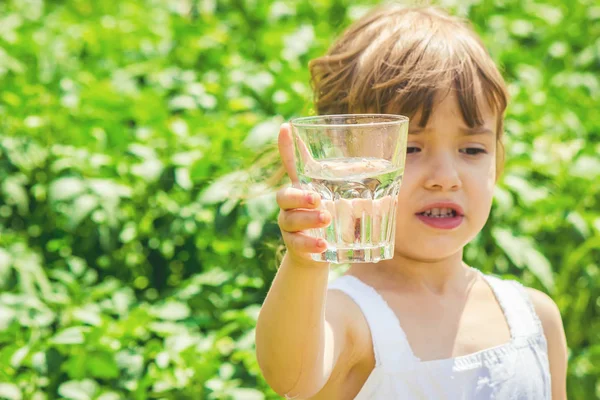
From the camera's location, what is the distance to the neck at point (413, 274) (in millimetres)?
2473

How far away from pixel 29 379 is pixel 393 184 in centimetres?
132

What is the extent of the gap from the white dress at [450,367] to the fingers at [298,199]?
637mm

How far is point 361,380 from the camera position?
7.60 feet

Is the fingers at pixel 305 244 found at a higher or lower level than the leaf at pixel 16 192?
higher

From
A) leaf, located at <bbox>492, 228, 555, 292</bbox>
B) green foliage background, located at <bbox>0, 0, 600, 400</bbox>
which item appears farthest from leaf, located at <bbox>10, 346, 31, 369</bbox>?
leaf, located at <bbox>492, 228, 555, 292</bbox>

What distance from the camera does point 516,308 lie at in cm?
257

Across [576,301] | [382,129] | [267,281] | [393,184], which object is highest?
[382,129]

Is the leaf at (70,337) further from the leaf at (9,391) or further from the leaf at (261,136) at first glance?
the leaf at (261,136)

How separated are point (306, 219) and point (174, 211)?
1.61 m

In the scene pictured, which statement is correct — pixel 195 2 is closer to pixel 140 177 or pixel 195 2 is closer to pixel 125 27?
pixel 125 27

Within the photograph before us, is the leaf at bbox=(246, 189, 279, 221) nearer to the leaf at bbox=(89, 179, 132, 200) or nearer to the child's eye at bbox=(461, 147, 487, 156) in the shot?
the leaf at bbox=(89, 179, 132, 200)

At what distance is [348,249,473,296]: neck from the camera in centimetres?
247

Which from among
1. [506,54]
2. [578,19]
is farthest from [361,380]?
[578,19]

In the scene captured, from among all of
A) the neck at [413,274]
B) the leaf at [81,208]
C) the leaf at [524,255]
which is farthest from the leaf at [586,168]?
the leaf at [81,208]
